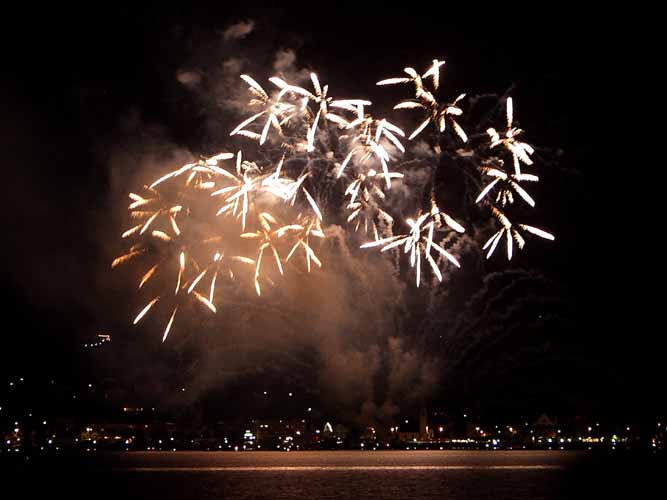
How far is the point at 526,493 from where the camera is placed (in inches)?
1789

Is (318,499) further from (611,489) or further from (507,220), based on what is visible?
(507,220)

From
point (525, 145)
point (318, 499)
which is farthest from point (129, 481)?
point (525, 145)

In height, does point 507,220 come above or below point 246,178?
below

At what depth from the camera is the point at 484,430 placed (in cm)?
18800

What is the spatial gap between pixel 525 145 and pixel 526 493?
1338 inches

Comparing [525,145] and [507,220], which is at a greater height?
[525,145]

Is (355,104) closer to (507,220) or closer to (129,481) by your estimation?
(507,220)

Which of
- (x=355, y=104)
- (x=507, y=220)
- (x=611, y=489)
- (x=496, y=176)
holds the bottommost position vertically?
(x=611, y=489)

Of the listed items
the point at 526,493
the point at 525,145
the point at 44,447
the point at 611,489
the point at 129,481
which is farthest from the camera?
the point at 44,447

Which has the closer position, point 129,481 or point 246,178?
point 246,178

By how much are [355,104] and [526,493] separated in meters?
35.0

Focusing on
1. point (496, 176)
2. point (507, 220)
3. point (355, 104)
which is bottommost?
point (507, 220)

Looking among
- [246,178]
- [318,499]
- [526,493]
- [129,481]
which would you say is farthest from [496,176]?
[129,481]

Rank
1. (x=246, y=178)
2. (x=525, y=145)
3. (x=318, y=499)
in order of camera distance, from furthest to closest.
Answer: (x=318, y=499)
(x=246, y=178)
(x=525, y=145)
